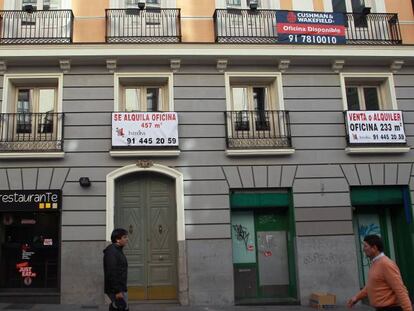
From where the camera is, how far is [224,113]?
39.8 feet

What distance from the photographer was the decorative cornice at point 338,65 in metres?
12.5

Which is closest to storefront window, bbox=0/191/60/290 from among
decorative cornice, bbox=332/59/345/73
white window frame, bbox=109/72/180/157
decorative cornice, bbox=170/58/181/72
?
white window frame, bbox=109/72/180/157

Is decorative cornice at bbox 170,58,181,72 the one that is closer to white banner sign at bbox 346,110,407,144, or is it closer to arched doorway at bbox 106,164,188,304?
arched doorway at bbox 106,164,188,304

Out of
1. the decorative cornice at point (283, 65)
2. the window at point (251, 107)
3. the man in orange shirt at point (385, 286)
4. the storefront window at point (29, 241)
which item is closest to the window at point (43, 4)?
the storefront window at point (29, 241)

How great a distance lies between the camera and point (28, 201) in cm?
1142

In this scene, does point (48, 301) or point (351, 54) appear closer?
point (48, 301)

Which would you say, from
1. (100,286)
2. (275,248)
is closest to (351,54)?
(275,248)

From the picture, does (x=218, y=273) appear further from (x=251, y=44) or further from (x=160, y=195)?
(x=251, y=44)

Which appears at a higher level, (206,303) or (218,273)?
(218,273)

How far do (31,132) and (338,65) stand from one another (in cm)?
831

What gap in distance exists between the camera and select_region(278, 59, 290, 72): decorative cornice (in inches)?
485

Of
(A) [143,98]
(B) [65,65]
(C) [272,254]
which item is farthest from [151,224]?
(B) [65,65]

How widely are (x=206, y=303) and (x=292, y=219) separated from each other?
301 cm

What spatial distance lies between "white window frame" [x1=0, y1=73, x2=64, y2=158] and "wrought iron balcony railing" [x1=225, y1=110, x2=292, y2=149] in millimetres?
4296
